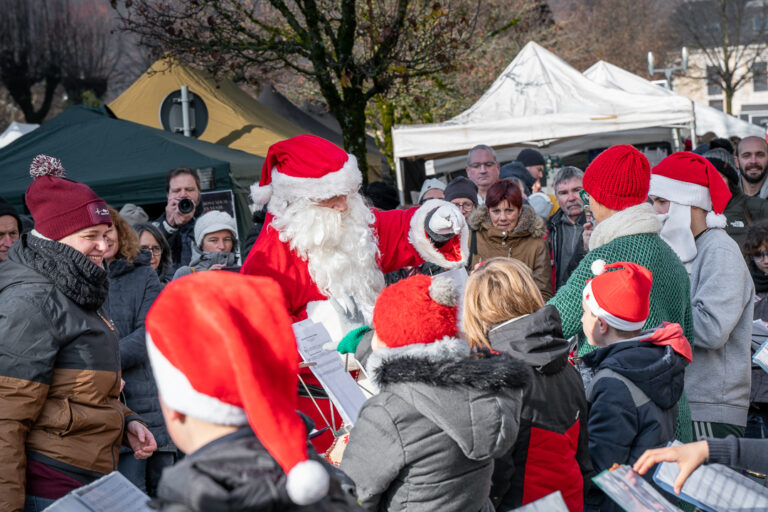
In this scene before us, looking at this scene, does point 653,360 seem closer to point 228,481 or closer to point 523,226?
point 228,481

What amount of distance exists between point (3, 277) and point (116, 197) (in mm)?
5737

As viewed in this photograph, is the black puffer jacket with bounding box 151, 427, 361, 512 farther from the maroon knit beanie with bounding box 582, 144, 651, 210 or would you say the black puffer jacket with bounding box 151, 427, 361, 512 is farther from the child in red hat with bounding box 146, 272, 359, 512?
the maroon knit beanie with bounding box 582, 144, 651, 210

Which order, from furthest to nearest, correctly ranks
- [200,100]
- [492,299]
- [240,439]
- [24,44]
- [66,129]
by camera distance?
[24,44] → [200,100] → [66,129] → [492,299] → [240,439]

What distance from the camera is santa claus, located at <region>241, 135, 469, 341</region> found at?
386cm

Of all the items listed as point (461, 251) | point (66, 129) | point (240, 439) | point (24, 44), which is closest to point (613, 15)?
point (24, 44)

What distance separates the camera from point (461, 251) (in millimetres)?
3998

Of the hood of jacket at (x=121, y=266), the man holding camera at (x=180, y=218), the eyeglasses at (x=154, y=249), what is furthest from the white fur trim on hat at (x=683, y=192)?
the man holding camera at (x=180, y=218)

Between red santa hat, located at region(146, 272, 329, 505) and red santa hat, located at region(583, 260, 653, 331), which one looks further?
red santa hat, located at region(583, 260, 653, 331)

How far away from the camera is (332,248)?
3.90 metres

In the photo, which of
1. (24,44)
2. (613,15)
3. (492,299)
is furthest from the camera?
(613,15)

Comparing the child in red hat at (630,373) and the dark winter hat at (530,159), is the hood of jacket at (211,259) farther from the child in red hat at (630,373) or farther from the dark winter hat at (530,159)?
the dark winter hat at (530,159)

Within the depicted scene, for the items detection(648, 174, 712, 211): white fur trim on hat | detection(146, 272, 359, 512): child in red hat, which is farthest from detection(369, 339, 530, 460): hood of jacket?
detection(648, 174, 712, 211): white fur trim on hat

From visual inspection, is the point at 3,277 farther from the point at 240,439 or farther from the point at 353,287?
the point at 240,439

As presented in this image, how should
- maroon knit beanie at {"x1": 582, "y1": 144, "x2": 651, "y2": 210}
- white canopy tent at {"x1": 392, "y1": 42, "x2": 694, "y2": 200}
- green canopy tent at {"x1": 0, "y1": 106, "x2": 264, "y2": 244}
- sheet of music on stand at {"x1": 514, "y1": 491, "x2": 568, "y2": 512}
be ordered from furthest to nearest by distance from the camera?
white canopy tent at {"x1": 392, "y1": 42, "x2": 694, "y2": 200} → green canopy tent at {"x1": 0, "y1": 106, "x2": 264, "y2": 244} → maroon knit beanie at {"x1": 582, "y1": 144, "x2": 651, "y2": 210} → sheet of music on stand at {"x1": 514, "y1": 491, "x2": 568, "y2": 512}
